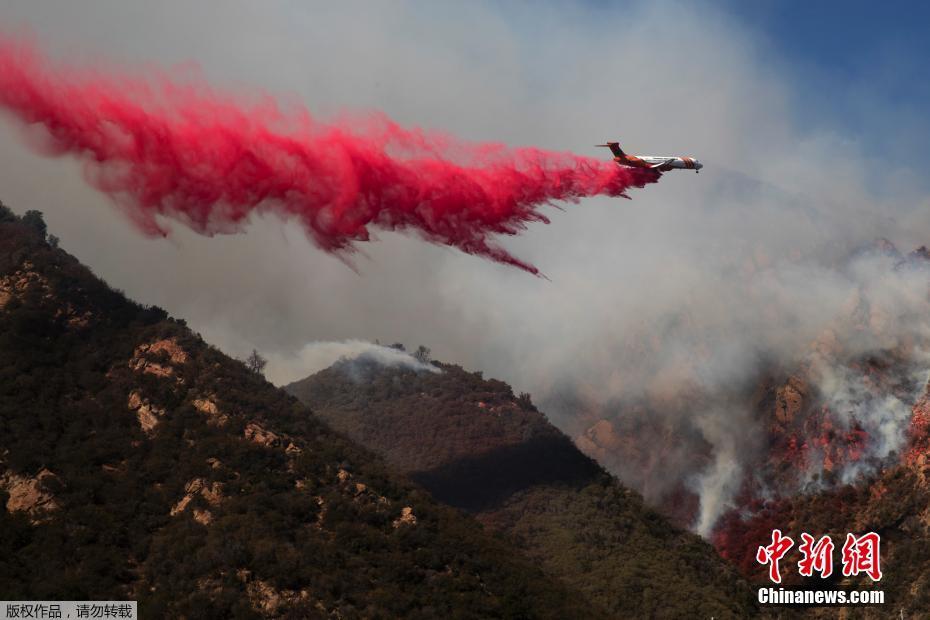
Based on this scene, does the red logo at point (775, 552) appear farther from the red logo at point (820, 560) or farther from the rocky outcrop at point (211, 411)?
the rocky outcrop at point (211, 411)

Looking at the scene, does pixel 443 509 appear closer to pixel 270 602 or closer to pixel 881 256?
pixel 270 602

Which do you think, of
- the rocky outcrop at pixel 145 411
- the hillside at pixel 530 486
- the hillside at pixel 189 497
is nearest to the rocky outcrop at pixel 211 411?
the hillside at pixel 189 497

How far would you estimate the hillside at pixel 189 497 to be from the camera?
226 ft

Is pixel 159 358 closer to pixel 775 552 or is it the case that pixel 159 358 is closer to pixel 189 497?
pixel 189 497

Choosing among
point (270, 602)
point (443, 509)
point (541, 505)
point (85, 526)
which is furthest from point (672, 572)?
point (85, 526)

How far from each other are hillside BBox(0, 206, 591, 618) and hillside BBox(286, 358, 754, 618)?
22.8m

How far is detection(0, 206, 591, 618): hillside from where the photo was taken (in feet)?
226

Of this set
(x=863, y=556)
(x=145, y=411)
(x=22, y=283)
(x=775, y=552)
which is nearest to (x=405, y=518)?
(x=145, y=411)

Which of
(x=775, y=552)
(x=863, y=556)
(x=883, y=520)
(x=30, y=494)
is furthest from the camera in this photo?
→ (x=883, y=520)

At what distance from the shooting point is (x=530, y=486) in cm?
12369

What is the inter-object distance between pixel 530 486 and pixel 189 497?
2158 inches

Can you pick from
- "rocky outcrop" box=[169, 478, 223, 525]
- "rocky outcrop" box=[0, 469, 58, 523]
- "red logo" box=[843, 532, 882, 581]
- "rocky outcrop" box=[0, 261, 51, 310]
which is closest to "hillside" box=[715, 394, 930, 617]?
"red logo" box=[843, 532, 882, 581]

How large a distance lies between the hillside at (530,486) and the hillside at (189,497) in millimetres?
22761

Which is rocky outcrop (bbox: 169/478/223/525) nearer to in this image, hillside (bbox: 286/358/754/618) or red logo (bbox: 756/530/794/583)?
hillside (bbox: 286/358/754/618)
